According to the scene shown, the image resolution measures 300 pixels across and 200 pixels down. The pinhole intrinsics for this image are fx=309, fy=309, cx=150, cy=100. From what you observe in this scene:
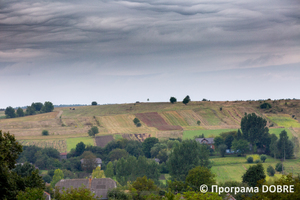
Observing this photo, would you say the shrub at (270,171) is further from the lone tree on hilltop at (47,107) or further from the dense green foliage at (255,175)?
the lone tree on hilltop at (47,107)

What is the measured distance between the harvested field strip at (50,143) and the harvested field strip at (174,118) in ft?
156

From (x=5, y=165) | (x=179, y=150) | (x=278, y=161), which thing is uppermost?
(x=5, y=165)

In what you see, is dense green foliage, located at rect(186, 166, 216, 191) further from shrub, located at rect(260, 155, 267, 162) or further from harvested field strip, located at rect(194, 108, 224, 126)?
harvested field strip, located at rect(194, 108, 224, 126)

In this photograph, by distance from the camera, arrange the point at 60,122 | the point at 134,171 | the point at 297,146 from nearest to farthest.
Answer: the point at 134,171, the point at 297,146, the point at 60,122

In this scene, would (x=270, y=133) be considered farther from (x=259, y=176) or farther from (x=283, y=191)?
(x=283, y=191)

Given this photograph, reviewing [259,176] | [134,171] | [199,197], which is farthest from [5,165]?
[134,171]

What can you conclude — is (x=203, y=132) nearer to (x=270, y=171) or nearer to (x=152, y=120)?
(x=152, y=120)

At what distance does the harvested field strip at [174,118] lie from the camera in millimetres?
138750

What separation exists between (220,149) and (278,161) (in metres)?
19.5

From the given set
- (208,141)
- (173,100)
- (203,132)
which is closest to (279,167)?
(208,141)

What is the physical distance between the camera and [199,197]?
77.8 ft

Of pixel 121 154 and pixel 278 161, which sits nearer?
pixel 278 161

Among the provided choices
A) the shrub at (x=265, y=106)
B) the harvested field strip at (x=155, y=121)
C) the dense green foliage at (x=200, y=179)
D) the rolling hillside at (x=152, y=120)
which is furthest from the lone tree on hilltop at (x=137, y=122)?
the dense green foliage at (x=200, y=179)

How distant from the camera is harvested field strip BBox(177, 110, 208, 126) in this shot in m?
139
